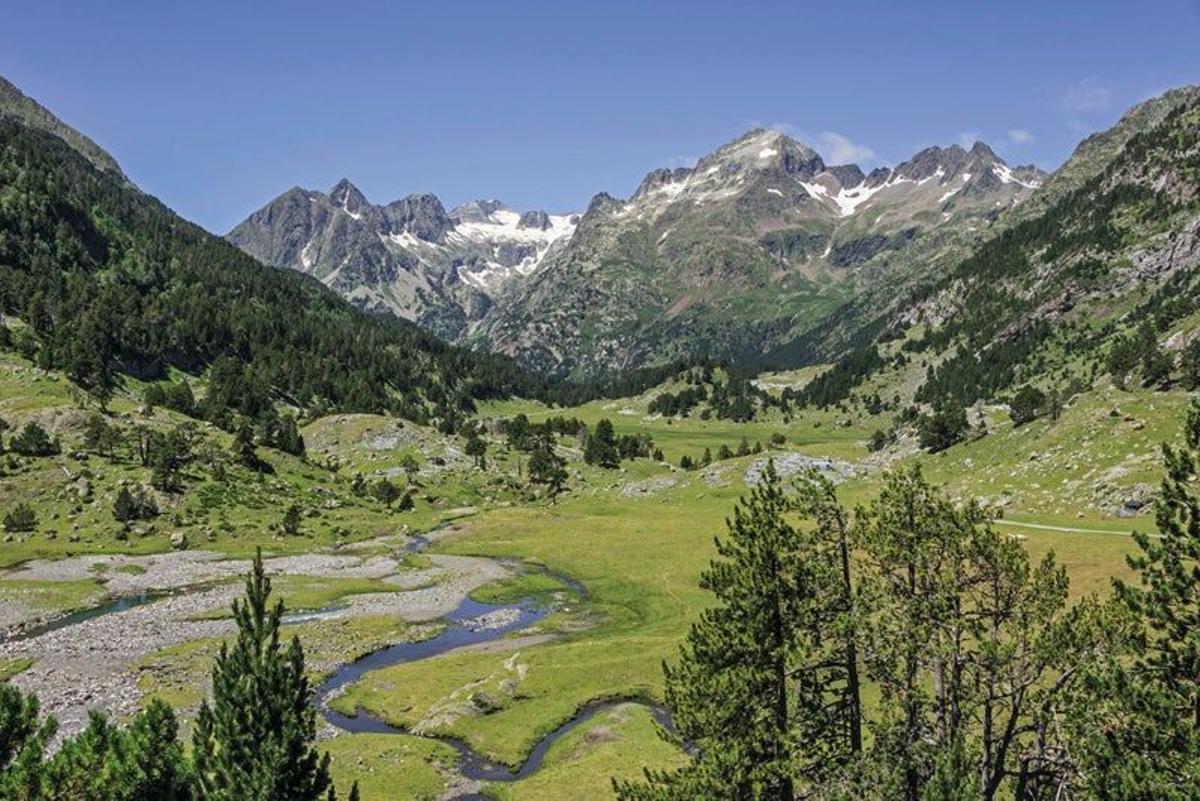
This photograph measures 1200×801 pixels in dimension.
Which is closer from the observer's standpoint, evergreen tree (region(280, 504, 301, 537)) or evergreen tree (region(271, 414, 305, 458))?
evergreen tree (region(280, 504, 301, 537))

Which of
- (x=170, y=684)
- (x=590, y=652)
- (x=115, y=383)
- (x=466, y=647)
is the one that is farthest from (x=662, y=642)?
(x=115, y=383)

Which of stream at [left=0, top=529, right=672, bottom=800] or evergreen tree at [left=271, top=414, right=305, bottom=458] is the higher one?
evergreen tree at [left=271, top=414, right=305, bottom=458]

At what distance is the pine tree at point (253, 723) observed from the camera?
25.0m

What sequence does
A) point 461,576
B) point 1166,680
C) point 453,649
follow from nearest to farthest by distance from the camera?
point 1166,680
point 453,649
point 461,576

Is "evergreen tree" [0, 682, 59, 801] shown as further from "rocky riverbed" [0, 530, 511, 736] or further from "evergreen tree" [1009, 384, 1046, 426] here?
"evergreen tree" [1009, 384, 1046, 426]

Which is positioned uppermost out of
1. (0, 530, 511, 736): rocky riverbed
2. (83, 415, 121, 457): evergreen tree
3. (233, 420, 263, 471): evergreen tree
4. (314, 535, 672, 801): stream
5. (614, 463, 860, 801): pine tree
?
(83, 415, 121, 457): evergreen tree

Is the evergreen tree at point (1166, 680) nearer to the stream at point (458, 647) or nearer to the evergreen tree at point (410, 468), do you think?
the stream at point (458, 647)

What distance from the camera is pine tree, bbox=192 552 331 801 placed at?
25.0 meters

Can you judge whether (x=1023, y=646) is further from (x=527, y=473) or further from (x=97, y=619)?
(x=527, y=473)

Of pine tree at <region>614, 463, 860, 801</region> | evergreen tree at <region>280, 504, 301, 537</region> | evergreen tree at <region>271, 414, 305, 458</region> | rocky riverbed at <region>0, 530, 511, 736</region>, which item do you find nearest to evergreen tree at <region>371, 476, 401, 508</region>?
evergreen tree at <region>271, 414, 305, 458</region>

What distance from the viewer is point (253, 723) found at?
25531mm

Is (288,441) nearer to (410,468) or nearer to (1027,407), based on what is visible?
(410,468)

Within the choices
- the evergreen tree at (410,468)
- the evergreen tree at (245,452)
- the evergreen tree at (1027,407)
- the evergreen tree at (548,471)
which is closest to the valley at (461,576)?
A: the evergreen tree at (410,468)

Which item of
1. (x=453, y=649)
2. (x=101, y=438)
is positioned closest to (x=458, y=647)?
(x=453, y=649)
